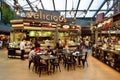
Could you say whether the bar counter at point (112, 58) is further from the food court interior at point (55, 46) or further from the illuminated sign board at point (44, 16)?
the illuminated sign board at point (44, 16)

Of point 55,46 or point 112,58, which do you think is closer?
point 112,58

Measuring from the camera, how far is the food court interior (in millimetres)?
9789

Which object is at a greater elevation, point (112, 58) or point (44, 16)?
point (44, 16)

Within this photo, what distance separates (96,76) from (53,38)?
9748 millimetres

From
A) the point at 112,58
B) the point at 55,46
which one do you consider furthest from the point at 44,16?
the point at 112,58

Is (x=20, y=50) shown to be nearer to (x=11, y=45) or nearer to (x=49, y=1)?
(x=11, y=45)

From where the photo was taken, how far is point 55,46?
53.1 feet

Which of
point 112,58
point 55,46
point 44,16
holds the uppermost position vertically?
point 44,16

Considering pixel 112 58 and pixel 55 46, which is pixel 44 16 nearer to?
pixel 55 46

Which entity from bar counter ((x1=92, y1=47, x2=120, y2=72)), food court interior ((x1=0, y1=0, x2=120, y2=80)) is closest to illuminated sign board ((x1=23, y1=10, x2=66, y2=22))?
food court interior ((x1=0, y1=0, x2=120, y2=80))

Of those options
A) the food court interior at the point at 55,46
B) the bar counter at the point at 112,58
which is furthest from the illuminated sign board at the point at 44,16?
the bar counter at the point at 112,58

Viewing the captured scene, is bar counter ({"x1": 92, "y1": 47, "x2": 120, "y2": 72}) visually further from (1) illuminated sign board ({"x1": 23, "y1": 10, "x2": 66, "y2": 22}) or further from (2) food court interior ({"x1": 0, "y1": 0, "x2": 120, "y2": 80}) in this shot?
(1) illuminated sign board ({"x1": 23, "y1": 10, "x2": 66, "y2": 22})

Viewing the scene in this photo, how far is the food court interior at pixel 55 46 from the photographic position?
9789mm

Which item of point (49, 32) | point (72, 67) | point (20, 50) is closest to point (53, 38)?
point (49, 32)
